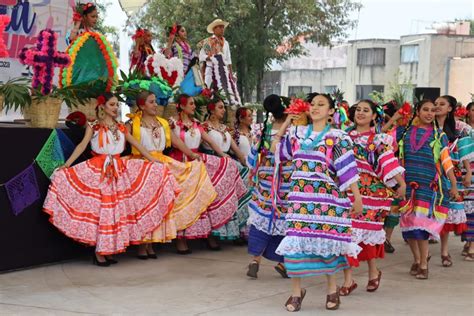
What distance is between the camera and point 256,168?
8375mm

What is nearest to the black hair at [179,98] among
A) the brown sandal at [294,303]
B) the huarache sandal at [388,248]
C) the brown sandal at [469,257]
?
the huarache sandal at [388,248]

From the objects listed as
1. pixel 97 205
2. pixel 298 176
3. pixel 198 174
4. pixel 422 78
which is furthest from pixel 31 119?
pixel 422 78

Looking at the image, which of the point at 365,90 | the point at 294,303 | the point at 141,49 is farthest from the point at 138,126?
the point at 365,90

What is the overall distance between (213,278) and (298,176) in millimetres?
1999

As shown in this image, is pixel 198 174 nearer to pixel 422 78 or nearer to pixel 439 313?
pixel 439 313

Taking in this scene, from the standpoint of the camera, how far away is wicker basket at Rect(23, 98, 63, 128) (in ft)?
28.7

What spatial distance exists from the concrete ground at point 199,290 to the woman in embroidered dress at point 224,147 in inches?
27.4

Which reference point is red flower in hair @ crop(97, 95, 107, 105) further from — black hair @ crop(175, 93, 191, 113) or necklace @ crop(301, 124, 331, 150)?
necklace @ crop(301, 124, 331, 150)

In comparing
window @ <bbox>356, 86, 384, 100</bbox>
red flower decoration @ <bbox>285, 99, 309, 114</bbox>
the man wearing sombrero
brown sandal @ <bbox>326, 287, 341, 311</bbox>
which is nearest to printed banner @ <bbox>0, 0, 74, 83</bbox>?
the man wearing sombrero

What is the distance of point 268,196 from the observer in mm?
8234

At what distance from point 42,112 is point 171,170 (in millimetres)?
1600

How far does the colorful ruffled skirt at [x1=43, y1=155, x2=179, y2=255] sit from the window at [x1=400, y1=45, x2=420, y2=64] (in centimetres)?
3597

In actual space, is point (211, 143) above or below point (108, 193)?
above

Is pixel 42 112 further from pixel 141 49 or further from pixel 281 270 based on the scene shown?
pixel 141 49
